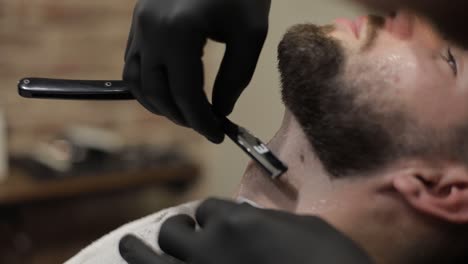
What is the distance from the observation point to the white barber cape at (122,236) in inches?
40.8

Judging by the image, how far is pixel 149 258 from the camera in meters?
0.88

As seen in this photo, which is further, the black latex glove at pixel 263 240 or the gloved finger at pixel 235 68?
the gloved finger at pixel 235 68

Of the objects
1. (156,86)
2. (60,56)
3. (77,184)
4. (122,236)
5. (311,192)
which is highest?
(156,86)

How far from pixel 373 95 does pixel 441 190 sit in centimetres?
16

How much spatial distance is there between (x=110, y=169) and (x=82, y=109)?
26cm

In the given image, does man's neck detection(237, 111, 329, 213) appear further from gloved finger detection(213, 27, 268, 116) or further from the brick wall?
the brick wall

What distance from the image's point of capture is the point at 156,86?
0.94m

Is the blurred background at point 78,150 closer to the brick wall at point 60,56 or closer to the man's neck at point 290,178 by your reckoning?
the brick wall at point 60,56

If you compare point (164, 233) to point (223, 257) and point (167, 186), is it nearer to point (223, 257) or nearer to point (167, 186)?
point (223, 257)

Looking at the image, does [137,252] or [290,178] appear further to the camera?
[290,178]

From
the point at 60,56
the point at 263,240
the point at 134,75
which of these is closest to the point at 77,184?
the point at 60,56

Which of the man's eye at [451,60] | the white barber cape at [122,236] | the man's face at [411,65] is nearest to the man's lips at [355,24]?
the man's face at [411,65]

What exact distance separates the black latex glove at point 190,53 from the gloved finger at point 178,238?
0.49 ft

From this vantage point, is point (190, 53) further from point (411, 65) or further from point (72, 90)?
point (411, 65)
